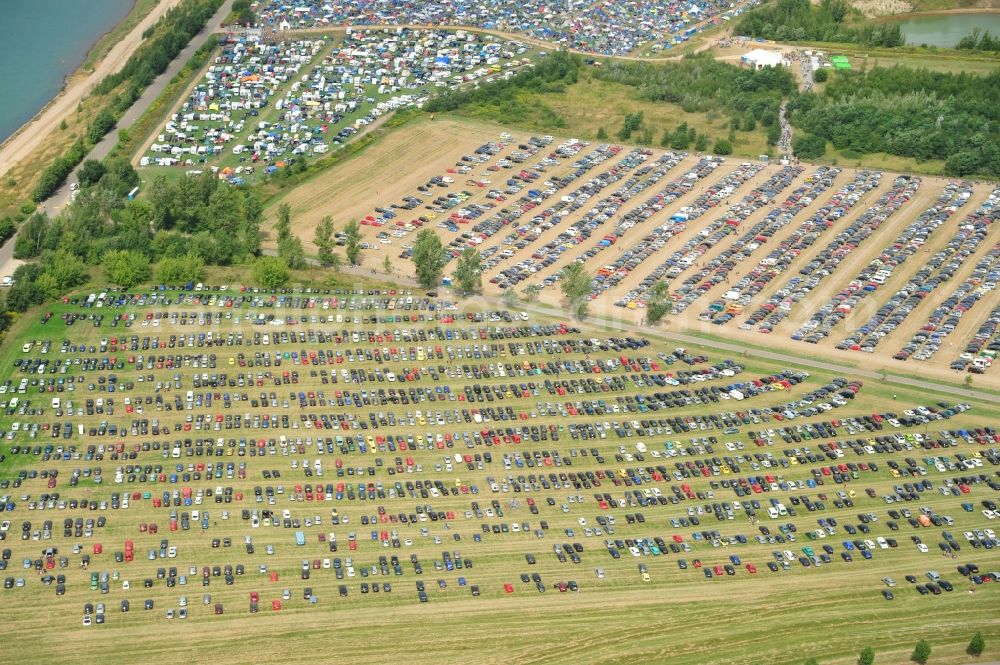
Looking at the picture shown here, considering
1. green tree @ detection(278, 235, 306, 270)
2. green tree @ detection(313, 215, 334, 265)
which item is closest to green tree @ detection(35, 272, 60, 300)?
green tree @ detection(278, 235, 306, 270)

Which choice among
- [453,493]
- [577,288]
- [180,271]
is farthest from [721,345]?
[180,271]

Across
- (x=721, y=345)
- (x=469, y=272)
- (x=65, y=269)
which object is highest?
(x=65, y=269)

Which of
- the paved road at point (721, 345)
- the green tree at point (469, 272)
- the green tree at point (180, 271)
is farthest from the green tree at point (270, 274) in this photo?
the green tree at point (469, 272)

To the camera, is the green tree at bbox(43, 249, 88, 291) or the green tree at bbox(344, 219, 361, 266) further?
the green tree at bbox(344, 219, 361, 266)

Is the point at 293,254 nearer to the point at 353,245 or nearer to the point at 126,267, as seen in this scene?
the point at 353,245

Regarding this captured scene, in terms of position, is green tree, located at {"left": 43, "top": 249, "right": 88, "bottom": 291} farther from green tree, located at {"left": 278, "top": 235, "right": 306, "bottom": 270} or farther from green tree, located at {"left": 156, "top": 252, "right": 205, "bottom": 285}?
green tree, located at {"left": 278, "top": 235, "right": 306, "bottom": 270}

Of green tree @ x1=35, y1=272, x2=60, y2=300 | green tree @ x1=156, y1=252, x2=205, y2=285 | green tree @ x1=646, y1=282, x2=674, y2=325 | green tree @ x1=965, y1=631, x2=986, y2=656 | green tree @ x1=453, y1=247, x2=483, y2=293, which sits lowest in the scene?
green tree @ x1=965, y1=631, x2=986, y2=656

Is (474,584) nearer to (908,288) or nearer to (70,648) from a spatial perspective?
(70,648)
